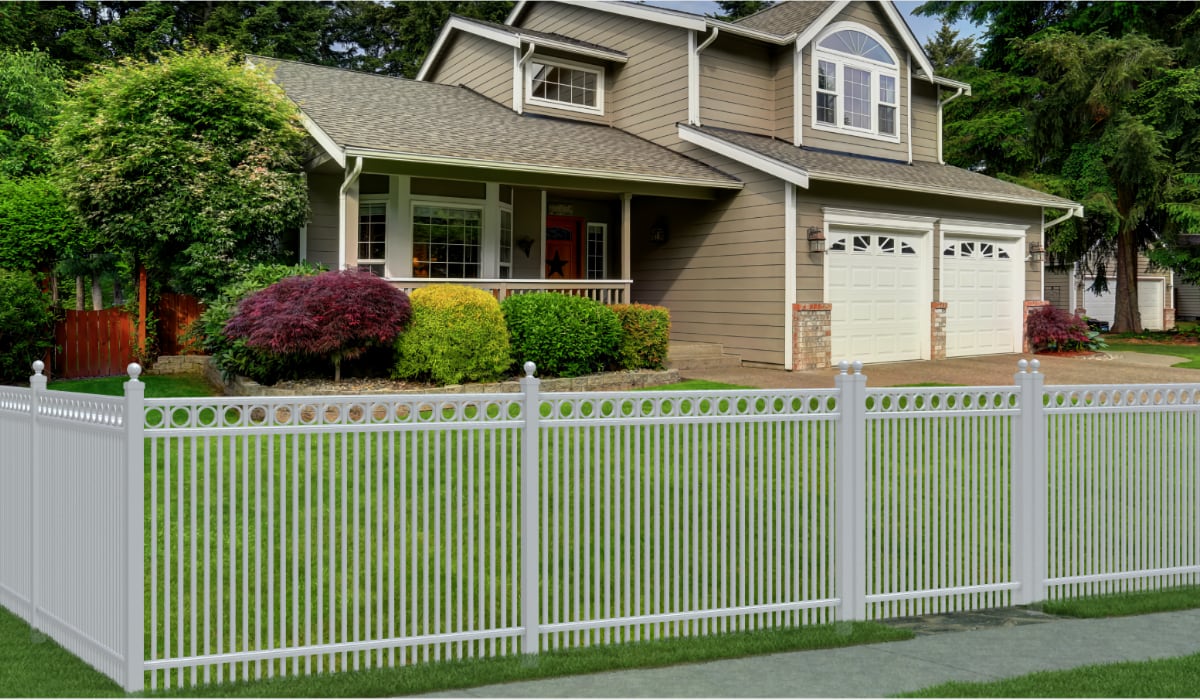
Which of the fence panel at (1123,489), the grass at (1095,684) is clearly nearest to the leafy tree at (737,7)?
the fence panel at (1123,489)

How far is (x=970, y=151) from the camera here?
2755 cm

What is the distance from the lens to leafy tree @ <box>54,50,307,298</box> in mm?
13531

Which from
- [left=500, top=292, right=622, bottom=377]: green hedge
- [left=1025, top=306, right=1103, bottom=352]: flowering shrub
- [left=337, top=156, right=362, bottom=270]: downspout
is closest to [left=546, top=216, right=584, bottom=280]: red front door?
[left=500, top=292, right=622, bottom=377]: green hedge

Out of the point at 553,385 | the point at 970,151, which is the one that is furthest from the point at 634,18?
the point at 970,151

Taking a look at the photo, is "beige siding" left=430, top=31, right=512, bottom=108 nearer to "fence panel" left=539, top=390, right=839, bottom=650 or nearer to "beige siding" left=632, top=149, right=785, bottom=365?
"beige siding" left=632, top=149, right=785, bottom=365

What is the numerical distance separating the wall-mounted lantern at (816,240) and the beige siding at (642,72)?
3729 millimetres

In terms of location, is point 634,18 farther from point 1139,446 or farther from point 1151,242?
point 1151,242

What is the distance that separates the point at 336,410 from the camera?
4660 millimetres

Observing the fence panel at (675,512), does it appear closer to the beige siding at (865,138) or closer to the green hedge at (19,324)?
the green hedge at (19,324)

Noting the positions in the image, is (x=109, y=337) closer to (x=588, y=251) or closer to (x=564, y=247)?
(x=564, y=247)

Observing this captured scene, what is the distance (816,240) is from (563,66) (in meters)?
7.20

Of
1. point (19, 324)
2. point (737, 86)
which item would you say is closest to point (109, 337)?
point (19, 324)

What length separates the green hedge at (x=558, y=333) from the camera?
41.6 feet

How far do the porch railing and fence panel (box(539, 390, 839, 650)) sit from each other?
8.55 meters
